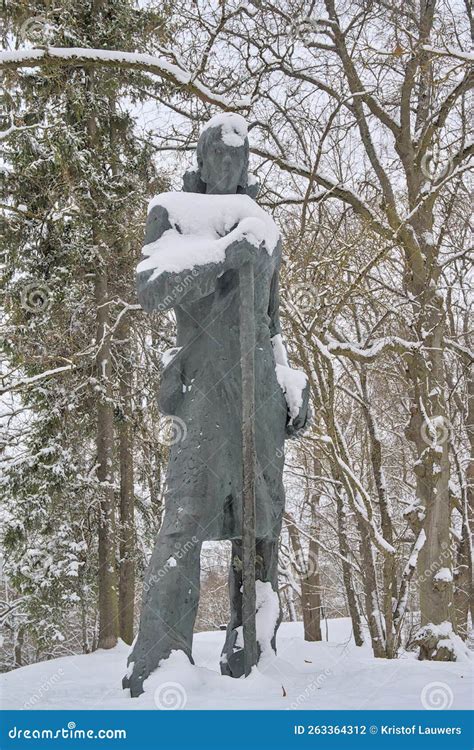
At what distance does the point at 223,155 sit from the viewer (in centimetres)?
388

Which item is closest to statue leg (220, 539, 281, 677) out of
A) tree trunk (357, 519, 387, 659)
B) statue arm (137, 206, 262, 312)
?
statue arm (137, 206, 262, 312)

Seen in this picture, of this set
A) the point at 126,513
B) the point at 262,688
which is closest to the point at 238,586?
the point at 262,688

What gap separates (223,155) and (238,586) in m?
2.25

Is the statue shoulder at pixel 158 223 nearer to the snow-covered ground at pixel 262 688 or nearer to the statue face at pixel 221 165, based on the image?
the statue face at pixel 221 165

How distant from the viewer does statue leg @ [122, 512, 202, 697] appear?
3.15 metres

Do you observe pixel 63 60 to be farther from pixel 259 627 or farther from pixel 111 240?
pixel 259 627

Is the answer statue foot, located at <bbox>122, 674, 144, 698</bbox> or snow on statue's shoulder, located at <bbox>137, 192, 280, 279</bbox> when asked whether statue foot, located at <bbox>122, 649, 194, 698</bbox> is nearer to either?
statue foot, located at <bbox>122, 674, 144, 698</bbox>

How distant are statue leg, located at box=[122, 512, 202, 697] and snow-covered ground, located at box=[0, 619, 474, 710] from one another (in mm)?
65

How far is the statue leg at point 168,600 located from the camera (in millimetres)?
3146

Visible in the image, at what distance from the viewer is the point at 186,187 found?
4066mm

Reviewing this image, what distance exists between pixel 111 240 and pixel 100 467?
349 cm

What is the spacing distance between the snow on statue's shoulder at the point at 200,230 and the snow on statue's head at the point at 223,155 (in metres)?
0.18

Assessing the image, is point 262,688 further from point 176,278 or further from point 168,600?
point 176,278

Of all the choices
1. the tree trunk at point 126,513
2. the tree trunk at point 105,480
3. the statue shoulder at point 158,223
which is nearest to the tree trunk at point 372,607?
the tree trunk at point 105,480
